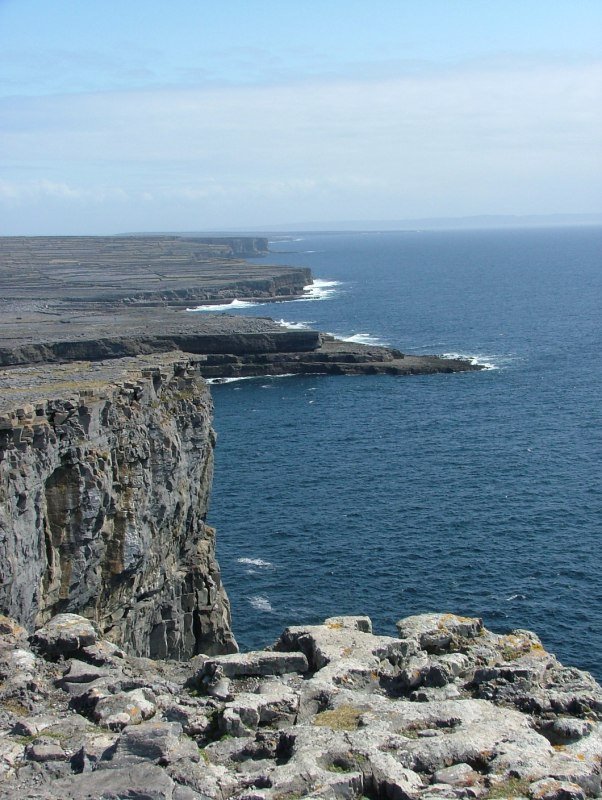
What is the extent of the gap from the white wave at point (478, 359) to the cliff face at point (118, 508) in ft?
307

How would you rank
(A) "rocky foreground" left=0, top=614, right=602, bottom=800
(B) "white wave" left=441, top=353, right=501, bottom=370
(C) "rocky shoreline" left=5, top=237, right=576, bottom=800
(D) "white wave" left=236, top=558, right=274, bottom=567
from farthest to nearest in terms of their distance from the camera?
(B) "white wave" left=441, top=353, right=501, bottom=370
(D) "white wave" left=236, top=558, right=274, bottom=567
(C) "rocky shoreline" left=5, top=237, right=576, bottom=800
(A) "rocky foreground" left=0, top=614, right=602, bottom=800

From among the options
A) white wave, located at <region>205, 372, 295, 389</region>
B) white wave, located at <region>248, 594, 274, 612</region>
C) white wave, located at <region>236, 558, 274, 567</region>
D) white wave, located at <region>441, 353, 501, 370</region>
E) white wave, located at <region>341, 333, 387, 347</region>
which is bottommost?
white wave, located at <region>248, 594, 274, 612</region>

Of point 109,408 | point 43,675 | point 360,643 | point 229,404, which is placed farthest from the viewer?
point 229,404

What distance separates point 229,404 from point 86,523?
8294 cm

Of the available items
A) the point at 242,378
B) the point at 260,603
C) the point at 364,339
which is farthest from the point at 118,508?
the point at 364,339

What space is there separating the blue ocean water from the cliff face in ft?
29.6

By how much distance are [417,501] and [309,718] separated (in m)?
55.9

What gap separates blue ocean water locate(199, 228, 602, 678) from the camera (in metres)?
59.4

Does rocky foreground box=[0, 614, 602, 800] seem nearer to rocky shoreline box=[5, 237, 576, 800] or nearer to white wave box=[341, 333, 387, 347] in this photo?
rocky shoreline box=[5, 237, 576, 800]

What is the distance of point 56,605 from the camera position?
37656 millimetres

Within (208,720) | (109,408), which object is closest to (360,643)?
(208,720)

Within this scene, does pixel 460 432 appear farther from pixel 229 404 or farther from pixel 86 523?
pixel 86 523

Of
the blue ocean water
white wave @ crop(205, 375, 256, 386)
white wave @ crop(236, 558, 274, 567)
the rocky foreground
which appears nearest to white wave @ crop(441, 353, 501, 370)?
the blue ocean water

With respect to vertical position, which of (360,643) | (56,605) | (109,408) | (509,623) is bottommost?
(509,623)
